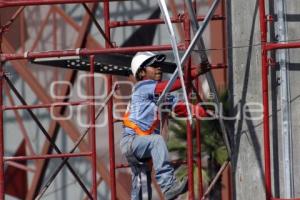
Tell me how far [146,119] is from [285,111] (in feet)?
4.31

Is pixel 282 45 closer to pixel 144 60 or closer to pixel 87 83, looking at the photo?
pixel 144 60

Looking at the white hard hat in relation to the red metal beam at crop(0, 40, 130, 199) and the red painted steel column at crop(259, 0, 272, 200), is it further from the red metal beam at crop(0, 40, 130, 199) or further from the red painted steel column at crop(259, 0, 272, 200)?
the red metal beam at crop(0, 40, 130, 199)

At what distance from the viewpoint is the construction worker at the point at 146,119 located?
9.95 meters

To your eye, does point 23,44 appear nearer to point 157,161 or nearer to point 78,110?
point 78,110

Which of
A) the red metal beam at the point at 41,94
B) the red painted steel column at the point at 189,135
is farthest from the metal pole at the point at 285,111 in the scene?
the red metal beam at the point at 41,94

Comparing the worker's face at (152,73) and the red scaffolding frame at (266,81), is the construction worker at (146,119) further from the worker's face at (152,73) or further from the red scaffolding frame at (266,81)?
the red scaffolding frame at (266,81)

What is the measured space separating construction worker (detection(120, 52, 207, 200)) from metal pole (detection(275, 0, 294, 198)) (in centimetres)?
75

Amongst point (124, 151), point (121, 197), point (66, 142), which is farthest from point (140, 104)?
point (66, 142)

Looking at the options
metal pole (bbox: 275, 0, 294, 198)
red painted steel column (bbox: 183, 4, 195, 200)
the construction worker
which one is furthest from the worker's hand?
metal pole (bbox: 275, 0, 294, 198)

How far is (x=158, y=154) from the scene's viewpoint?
9.89 meters

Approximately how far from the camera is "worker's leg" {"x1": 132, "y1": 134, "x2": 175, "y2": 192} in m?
9.84

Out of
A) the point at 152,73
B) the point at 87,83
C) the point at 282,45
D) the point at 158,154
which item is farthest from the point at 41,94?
the point at 282,45

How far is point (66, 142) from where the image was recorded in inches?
765

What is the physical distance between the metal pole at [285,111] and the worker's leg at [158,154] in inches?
40.9
